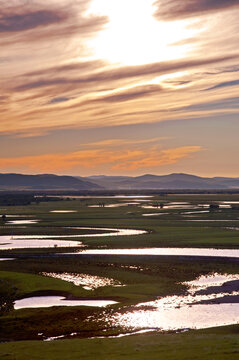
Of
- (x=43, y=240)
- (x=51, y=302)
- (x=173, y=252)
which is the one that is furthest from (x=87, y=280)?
(x=43, y=240)

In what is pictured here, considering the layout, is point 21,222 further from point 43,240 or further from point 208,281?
point 208,281

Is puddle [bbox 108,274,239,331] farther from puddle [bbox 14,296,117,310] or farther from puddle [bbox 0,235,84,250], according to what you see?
puddle [bbox 0,235,84,250]

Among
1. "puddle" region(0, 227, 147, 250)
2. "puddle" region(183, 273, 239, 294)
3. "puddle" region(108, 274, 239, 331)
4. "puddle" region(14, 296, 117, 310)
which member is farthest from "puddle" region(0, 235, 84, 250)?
"puddle" region(108, 274, 239, 331)

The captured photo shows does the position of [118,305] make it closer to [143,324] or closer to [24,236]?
[143,324]

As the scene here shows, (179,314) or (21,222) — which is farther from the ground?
(21,222)

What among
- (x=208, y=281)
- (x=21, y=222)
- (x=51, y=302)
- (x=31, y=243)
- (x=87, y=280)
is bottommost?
(x=208, y=281)

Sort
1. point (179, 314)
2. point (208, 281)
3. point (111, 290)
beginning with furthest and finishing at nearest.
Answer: point (208, 281) → point (111, 290) → point (179, 314)
